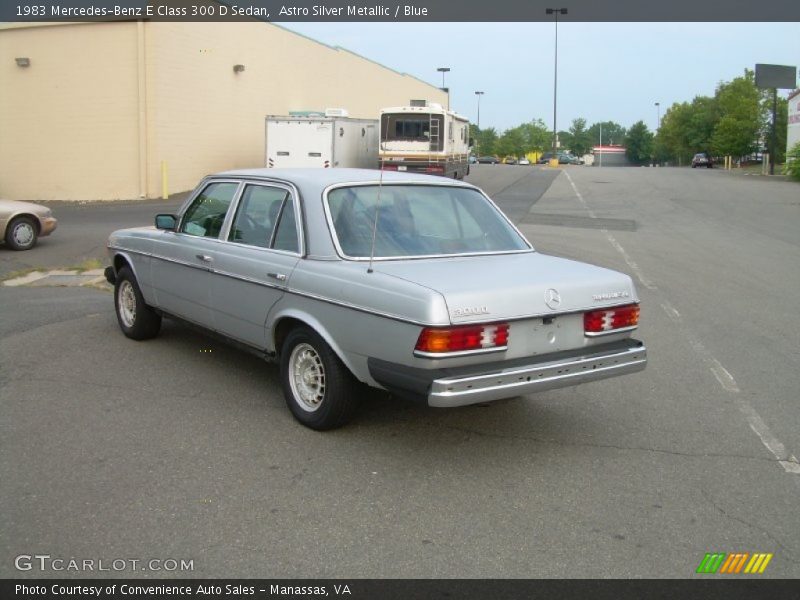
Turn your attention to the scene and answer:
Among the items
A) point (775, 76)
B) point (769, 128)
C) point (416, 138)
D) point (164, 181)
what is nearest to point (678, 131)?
point (769, 128)

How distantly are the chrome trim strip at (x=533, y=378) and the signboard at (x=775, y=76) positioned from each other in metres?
53.3

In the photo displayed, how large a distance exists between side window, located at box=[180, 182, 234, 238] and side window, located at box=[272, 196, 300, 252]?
793 millimetres

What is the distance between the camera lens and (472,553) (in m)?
3.75

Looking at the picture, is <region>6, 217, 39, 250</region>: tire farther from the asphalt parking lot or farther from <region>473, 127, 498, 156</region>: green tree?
<region>473, 127, 498, 156</region>: green tree

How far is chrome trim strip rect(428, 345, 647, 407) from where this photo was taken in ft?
14.4

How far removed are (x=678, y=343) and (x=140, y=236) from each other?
501 cm

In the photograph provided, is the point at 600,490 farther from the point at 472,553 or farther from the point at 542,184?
the point at 542,184

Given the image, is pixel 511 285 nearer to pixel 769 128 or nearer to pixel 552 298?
pixel 552 298

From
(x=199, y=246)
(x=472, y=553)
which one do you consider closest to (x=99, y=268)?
(x=199, y=246)

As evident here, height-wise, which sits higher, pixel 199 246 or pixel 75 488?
pixel 199 246

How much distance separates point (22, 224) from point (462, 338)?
12872mm

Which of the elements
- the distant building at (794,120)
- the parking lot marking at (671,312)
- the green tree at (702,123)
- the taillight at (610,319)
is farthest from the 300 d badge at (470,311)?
the green tree at (702,123)

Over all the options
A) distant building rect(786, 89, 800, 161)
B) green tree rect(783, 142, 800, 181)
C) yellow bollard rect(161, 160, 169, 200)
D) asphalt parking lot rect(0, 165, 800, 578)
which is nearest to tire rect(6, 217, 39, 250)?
asphalt parking lot rect(0, 165, 800, 578)

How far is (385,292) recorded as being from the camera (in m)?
4.66
